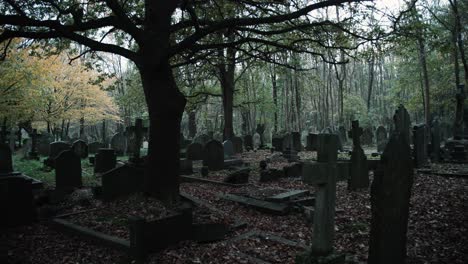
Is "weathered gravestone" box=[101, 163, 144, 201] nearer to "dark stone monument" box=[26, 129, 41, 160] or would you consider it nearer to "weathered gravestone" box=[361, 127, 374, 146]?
"dark stone monument" box=[26, 129, 41, 160]

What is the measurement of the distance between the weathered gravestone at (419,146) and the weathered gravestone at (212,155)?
22.4 feet

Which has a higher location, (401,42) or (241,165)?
(401,42)

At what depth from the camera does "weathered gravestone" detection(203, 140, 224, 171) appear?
528 inches

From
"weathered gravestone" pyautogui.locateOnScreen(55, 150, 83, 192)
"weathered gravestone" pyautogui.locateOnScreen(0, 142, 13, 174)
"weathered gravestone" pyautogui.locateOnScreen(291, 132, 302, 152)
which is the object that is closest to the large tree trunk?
"weathered gravestone" pyautogui.locateOnScreen(0, 142, 13, 174)

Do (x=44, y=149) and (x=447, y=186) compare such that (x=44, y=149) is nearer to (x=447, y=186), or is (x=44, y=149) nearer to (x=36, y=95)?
(x=36, y=95)

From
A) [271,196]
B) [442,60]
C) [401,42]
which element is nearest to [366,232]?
[271,196]

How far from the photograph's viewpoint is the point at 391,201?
348 cm

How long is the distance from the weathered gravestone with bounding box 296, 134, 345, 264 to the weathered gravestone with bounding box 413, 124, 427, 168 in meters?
8.49

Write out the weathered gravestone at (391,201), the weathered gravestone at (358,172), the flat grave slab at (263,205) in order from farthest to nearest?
the weathered gravestone at (358,172)
the flat grave slab at (263,205)
the weathered gravestone at (391,201)

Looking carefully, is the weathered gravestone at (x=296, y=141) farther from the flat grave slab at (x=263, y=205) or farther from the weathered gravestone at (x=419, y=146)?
the flat grave slab at (x=263, y=205)

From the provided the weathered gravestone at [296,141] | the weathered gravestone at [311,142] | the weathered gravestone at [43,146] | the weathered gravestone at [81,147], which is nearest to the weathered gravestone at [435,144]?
the weathered gravestone at [311,142]

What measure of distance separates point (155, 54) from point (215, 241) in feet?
12.4

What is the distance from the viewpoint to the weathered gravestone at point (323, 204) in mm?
3967

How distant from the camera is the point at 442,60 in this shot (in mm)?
23344
